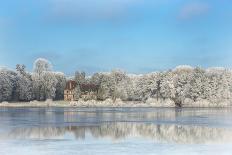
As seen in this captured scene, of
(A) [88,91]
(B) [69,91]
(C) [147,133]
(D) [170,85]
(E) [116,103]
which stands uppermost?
(D) [170,85]

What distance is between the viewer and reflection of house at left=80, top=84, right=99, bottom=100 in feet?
309

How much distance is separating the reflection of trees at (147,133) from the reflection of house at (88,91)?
61.1 meters

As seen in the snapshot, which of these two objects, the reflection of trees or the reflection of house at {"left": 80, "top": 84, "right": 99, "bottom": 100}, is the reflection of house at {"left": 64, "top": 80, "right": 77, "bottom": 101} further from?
the reflection of trees

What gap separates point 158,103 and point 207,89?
8784 mm

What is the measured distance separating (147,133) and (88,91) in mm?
66582

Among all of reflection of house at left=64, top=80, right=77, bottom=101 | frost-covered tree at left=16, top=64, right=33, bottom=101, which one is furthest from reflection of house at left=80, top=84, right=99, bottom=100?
frost-covered tree at left=16, top=64, right=33, bottom=101

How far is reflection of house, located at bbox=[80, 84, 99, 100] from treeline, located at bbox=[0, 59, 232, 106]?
836mm

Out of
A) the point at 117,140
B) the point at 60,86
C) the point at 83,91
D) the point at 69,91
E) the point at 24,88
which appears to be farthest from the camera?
the point at 60,86

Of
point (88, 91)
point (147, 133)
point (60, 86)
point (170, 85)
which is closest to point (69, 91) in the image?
point (60, 86)

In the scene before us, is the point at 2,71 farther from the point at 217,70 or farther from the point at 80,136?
the point at 80,136

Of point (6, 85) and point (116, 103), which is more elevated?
point (6, 85)

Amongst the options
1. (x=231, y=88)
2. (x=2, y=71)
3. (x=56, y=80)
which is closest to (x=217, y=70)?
→ (x=231, y=88)

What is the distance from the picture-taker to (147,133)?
1130 inches

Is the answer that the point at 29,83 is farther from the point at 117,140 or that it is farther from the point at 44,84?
the point at 117,140
